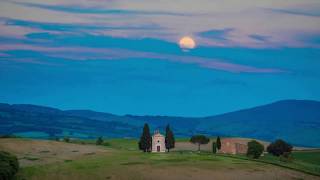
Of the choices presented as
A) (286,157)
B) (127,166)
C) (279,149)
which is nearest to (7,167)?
(127,166)

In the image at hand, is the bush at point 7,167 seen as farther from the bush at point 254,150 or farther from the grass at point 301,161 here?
the bush at point 254,150

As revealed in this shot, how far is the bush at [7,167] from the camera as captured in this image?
10325 cm

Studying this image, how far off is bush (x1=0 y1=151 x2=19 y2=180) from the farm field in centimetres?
154

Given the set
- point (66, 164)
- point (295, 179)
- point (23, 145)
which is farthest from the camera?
point (23, 145)

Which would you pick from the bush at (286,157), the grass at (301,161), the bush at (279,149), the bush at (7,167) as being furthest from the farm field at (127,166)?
the bush at (279,149)

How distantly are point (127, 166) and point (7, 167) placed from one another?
24463 mm

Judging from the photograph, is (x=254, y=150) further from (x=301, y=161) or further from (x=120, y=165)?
(x=120, y=165)

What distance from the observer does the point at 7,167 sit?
105688 millimetres

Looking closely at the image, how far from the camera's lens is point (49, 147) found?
154 m

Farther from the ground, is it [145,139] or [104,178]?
[145,139]

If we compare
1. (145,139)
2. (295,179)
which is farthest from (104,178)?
(145,139)

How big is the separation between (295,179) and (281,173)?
616cm

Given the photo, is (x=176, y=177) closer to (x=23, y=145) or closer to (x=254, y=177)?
(x=254, y=177)

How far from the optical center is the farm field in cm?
11125
